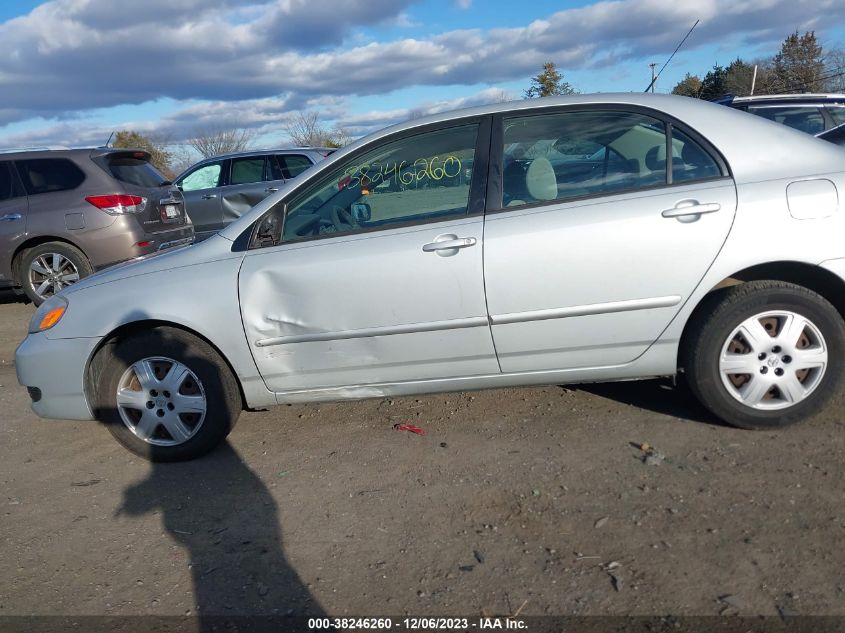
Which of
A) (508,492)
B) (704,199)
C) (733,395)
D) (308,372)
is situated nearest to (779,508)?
(733,395)

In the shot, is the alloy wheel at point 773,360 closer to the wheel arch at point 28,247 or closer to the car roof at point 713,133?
the car roof at point 713,133

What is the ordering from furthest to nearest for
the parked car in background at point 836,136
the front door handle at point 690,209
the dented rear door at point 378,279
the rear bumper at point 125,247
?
the rear bumper at point 125,247 → the parked car in background at point 836,136 → the dented rear door at point 378,279 → the front door handle at point 690,209

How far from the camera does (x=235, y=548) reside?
308 cm

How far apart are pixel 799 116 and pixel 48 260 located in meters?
9.52

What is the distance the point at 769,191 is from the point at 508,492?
1930mm

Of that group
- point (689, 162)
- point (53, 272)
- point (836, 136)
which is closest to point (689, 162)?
point (689, 162)

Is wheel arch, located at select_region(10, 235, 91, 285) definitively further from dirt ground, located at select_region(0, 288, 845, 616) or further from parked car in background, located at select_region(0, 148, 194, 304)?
dirt ground, located at select_region(0, 288, 845, 616)

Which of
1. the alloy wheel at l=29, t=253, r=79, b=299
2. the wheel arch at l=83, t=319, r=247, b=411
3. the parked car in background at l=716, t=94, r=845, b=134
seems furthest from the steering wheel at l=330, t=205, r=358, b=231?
the parked car in background at l=716, t=94, r=845, b=134

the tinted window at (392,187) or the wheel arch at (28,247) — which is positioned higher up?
the tinted window at (392,187)

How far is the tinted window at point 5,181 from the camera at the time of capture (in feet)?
26.2

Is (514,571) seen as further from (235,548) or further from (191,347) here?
(191,347)

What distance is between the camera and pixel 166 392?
12.7ft

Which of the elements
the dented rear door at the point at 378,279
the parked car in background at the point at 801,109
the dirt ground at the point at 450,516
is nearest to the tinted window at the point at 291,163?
the parked car in background at the point at 801,109

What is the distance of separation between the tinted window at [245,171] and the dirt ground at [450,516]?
7665mm
